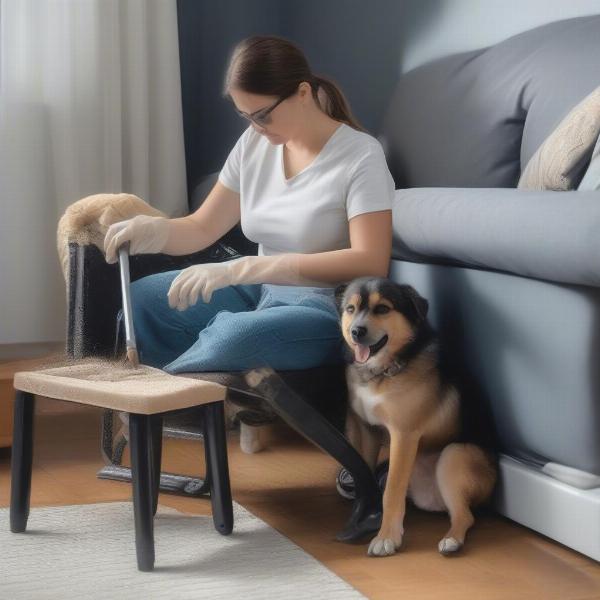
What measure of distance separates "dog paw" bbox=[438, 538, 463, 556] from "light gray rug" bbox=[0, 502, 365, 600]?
7.6 inches

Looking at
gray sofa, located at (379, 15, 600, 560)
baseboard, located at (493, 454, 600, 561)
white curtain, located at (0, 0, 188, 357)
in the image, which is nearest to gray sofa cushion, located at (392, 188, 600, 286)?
gray sofa, located at (379, 15, 600, 560)

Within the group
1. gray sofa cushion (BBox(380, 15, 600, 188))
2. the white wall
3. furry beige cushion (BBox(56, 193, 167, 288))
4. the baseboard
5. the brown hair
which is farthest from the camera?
the white wall

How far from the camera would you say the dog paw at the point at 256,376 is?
1.74 m

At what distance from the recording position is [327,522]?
1895 millimetres

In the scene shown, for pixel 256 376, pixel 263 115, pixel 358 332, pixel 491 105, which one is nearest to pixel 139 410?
pixel 256 376

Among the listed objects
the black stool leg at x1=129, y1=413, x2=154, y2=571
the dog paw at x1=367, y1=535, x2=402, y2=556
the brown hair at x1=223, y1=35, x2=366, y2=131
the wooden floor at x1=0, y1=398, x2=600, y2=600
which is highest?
the brown hair at x1=223, y1=35, x2=366, y2=131

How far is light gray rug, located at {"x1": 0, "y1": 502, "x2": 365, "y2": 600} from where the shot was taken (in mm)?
1540

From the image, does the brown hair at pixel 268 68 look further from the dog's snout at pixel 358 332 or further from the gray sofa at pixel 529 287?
the dog's snout at pixel 358 332

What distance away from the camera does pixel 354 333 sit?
1.71 m

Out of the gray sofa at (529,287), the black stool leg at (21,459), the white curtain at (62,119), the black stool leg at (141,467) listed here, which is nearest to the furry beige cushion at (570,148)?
the gray sofa at (529,287)

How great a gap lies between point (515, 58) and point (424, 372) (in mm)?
873

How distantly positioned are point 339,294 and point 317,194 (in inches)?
8.0

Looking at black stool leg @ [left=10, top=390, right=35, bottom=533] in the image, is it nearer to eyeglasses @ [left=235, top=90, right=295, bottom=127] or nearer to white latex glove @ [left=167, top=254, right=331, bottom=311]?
white latex glove @ [left=167, top=254, right=331, bottom=311]

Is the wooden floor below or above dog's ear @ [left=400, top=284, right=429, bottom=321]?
below
